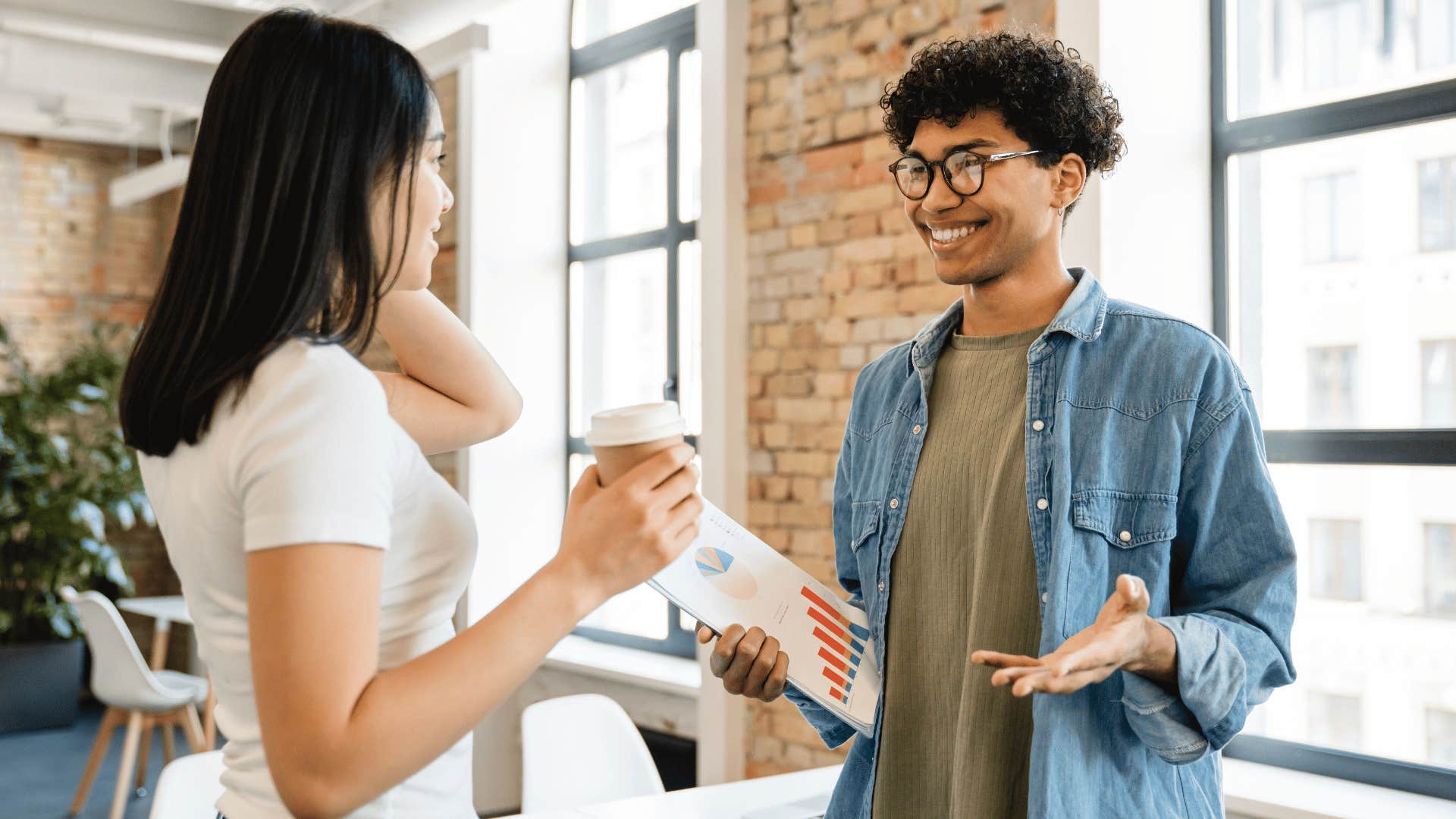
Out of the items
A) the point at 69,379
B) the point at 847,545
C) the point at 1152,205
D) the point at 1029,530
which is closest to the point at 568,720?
the point at 847,545

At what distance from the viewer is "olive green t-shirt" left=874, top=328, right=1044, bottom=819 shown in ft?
5.00

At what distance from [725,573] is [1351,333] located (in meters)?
1.89

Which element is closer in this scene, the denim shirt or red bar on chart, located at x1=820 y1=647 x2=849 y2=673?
the denim shirt

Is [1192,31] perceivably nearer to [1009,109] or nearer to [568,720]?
[1009,109]

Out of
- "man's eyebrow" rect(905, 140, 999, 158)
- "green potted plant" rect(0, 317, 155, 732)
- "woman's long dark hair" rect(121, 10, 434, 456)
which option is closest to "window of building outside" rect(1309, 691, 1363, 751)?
"man's eyebrow" rect(905, 140, 999, 158)

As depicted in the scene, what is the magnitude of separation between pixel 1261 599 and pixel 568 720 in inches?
75.0

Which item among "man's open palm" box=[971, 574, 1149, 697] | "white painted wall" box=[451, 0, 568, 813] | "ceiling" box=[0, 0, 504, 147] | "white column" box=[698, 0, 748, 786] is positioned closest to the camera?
"man's open palm" box=[971, 574, 1149, 697]

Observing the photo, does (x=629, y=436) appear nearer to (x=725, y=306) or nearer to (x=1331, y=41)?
(x=1331, y=41)

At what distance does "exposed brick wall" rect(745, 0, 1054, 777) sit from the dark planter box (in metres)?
5.12

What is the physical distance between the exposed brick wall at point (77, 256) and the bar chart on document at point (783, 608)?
6.71 metres

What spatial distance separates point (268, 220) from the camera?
0.97 m

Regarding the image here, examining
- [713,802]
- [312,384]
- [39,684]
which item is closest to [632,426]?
[312,384]

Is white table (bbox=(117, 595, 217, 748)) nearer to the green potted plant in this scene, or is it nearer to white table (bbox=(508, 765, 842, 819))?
the green potted plant

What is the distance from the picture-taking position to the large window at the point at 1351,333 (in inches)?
101
